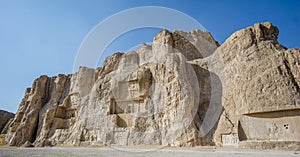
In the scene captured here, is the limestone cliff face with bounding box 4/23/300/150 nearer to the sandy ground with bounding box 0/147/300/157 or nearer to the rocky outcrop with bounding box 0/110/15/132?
the sandy ground with bounding box 0/147/300/157

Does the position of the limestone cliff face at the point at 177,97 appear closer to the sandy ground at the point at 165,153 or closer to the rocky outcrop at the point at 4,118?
the sandy ground at the point at 165,153

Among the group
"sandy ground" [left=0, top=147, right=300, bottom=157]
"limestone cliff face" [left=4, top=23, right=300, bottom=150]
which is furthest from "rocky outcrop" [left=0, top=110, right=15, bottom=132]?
"sandy ground" [left=0, top=147, right=300, bottom=157]

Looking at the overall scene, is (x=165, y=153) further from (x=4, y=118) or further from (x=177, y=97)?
(x=4, y=118)

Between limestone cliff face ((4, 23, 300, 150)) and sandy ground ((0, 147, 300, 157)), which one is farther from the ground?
limestone cliff face ((4, 23, 300, 150))

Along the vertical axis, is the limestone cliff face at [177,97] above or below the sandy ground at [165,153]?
above

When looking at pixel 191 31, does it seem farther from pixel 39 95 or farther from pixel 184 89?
pixel 39 95

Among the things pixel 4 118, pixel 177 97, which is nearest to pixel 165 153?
pixel 177 97

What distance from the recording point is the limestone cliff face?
60.5 ft

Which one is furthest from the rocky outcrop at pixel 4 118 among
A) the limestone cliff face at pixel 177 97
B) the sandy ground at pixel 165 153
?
the sandy ground at pixel 165 153

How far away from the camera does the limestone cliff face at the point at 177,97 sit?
60.5 feet

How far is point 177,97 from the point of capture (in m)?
23.5

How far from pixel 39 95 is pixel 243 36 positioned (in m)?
35.9

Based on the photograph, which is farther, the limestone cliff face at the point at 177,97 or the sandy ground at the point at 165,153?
the limestone cliff face at the point at 177,97

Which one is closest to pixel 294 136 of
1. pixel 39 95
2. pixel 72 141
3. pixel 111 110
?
pixel 111 110
